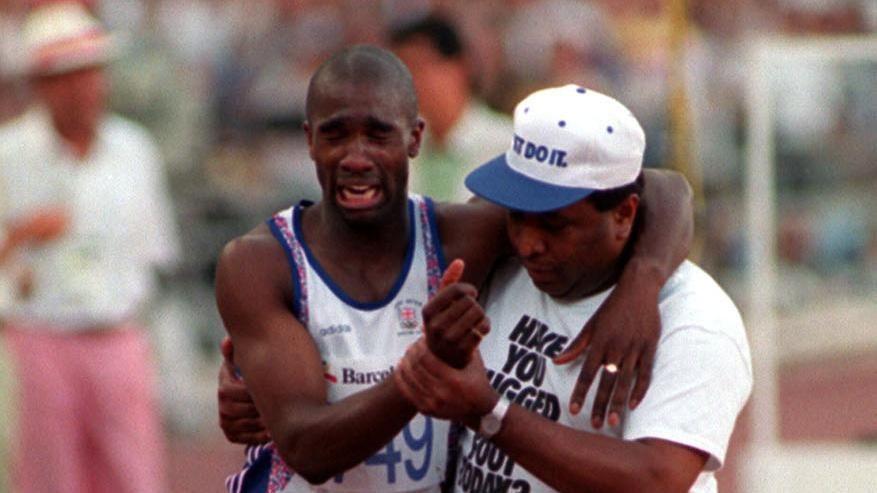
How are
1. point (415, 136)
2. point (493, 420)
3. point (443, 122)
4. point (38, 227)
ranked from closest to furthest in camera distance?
1. point (493, 420)
2. point (415, 136)
3. point (443, 122)
4. point (38, 227)

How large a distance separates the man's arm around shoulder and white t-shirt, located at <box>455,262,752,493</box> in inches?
16.7

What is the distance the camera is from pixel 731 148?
15680mm

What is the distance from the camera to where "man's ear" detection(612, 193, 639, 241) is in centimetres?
515

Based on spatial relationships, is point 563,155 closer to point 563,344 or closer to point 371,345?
point 563,344

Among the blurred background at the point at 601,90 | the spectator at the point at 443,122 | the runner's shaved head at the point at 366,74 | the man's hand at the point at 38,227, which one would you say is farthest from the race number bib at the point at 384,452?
the man's hand at the point at 38,227

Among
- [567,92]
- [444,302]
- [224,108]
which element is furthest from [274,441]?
[224,108]

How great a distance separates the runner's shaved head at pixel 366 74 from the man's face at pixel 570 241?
0.43 meters

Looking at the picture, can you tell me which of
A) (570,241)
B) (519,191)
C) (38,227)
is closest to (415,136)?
(519,191)

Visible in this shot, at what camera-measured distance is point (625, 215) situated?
17.0 ft

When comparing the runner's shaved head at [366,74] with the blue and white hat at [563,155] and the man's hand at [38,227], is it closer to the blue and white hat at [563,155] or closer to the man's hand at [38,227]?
the blue and white hat at [563,155]

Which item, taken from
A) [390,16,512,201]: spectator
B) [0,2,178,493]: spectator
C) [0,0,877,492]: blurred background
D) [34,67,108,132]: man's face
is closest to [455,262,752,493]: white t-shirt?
[390,16,512,201]: spectator

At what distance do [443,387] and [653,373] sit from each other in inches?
24.1

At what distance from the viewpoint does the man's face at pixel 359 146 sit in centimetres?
523

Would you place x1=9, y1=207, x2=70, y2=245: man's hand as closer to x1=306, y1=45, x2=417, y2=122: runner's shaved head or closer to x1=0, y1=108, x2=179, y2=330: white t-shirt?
x1=0, y1=108, x2=179, y2=330: white t-shirt
